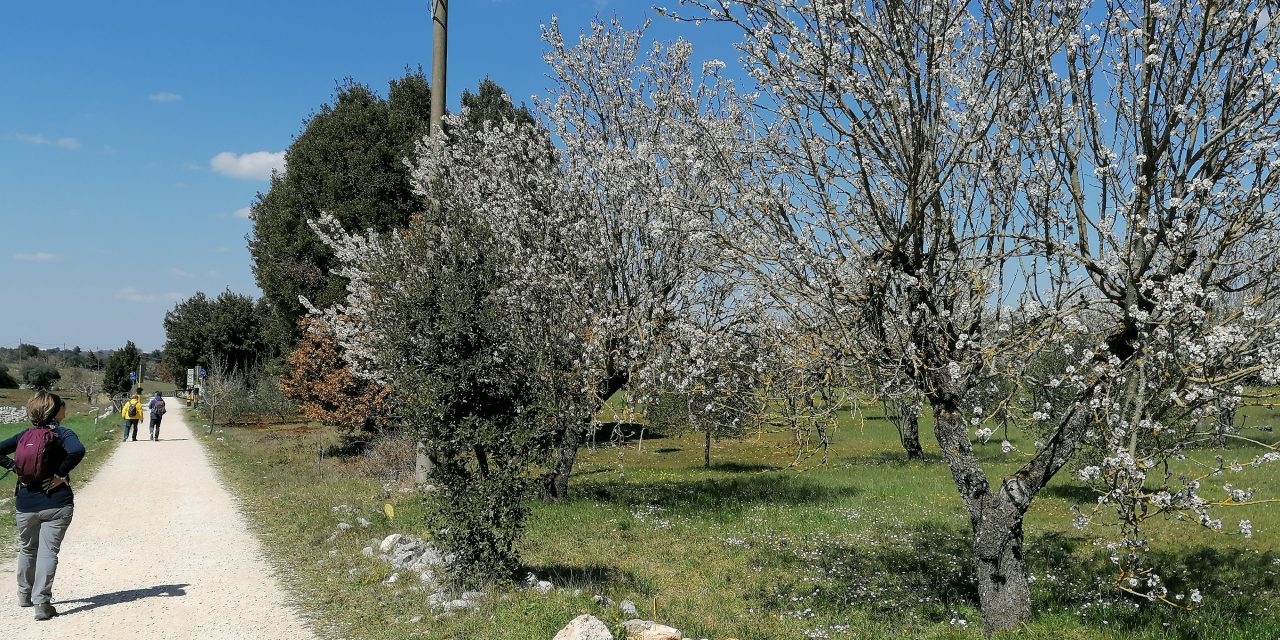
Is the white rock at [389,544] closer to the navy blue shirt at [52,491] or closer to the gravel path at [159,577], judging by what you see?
the gravel path at [159,577]

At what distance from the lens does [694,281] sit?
13.6 m

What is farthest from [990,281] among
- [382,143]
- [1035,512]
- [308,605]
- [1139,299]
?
[382,143]

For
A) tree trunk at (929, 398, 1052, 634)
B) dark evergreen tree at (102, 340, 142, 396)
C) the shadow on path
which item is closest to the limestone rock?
tree trunk at (929, 398, 1052, 634)

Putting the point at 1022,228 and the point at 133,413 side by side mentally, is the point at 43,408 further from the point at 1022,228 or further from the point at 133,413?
the point at 133,413

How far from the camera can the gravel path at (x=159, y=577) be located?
726 cm

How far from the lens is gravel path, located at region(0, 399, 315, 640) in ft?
23.8

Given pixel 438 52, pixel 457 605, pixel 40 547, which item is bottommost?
pixel 457 605

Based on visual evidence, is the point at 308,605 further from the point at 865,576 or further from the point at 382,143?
the point at 382,143

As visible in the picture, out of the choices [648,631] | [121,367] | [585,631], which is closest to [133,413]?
[585,631]

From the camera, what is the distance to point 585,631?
240 inches

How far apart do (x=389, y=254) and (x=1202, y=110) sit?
756cm

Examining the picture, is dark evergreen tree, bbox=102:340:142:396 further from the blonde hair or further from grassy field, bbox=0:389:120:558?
the blonde hair

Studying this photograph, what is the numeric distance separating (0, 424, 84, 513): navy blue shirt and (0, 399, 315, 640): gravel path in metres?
1.07

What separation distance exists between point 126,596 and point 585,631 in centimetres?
560
